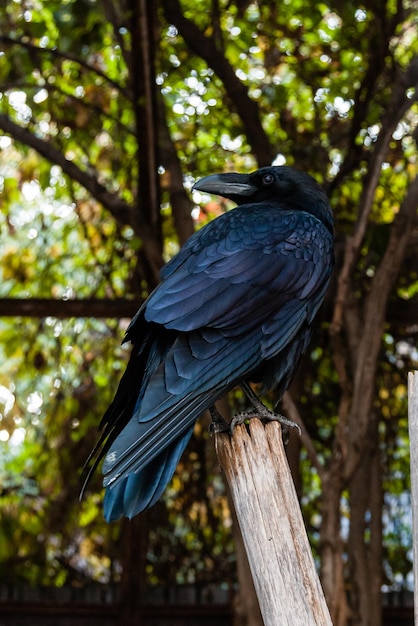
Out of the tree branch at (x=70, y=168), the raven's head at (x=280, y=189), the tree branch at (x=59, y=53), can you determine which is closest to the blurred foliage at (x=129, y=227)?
the tree branch at (x=59, y=53)

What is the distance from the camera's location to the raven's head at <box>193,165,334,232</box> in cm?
267

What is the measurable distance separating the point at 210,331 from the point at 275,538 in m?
0.58

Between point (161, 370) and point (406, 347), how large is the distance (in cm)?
233

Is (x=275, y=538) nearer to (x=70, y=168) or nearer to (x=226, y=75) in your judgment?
(x=70, y=168)

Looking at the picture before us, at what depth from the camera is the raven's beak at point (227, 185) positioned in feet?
8.48

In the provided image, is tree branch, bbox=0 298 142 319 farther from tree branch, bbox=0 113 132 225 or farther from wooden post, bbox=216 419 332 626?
wooden post, bbox=216 419 332 626

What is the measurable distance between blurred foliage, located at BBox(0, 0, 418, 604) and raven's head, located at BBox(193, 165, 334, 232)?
1137 mm

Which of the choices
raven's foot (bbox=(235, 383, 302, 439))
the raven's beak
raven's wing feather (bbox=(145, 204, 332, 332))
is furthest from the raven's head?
raven's foot (bbox=(235, 383, 302, 439))

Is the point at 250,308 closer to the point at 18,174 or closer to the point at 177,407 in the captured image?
the point at 177,407

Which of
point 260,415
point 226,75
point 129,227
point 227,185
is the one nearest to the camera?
point 260,415

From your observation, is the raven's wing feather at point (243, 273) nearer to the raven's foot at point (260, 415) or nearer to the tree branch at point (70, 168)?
the raven's foot at point (260, 415)

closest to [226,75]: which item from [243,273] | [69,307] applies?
[69,307]

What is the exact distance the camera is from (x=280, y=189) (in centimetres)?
271

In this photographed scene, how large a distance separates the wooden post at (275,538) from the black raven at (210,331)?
0.17 meters
